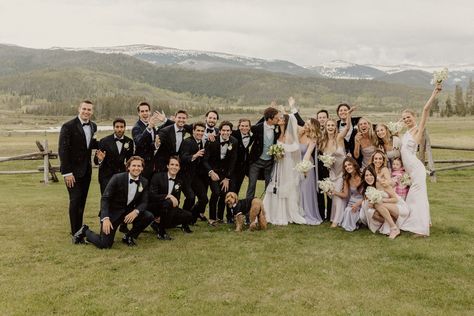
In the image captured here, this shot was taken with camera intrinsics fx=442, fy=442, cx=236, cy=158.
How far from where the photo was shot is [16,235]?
8953 mm

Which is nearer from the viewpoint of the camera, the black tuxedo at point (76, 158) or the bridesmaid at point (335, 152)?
the black tuxedo at point (76, 158)

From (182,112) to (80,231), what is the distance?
10.2 feet

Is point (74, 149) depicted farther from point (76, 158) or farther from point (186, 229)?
point (186, 229)

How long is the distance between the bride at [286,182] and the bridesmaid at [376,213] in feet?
5.14

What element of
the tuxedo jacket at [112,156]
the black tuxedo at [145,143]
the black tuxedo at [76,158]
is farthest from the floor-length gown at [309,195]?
the black tuxedo at [76,158]

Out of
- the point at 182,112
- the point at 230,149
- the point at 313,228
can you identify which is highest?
the point at 182,112

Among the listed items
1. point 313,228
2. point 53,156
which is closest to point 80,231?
point 313,228

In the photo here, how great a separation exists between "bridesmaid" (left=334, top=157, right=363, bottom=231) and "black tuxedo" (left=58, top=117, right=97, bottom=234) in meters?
5.27

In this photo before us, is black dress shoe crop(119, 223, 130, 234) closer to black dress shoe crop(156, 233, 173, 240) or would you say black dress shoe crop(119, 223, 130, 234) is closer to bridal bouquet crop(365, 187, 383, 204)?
black dress shoe crop(156, 233, 173, 240)

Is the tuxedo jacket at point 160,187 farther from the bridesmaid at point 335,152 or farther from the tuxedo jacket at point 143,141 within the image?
the bridesmaid at point 335,152

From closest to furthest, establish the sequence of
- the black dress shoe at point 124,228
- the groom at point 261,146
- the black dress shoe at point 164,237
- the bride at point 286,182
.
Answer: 1. the black dress shoe at point 164,237
2. the black dress shoe at point 124,228
3. the groom at point 261,146
4. the bride at point 286,182

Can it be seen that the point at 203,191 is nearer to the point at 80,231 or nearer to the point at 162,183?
the point at 162,183

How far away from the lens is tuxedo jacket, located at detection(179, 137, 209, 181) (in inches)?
368

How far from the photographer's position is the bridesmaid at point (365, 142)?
970 centimetres
